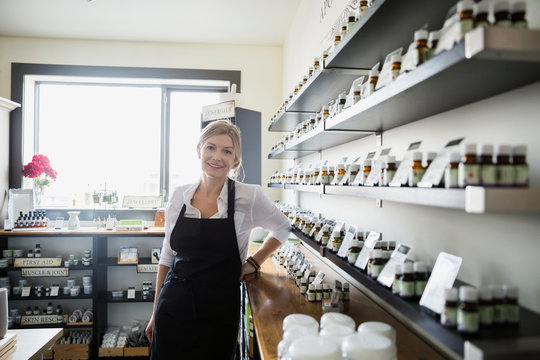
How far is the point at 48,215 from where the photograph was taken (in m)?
4.55

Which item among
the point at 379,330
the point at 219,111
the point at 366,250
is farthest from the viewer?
the point at 219,111

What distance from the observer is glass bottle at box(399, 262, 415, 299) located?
1.07 metres

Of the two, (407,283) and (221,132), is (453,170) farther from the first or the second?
(221,132)

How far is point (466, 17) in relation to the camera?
829 mm

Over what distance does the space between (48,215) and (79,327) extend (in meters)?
1.45

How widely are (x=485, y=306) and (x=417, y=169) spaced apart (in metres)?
0.39

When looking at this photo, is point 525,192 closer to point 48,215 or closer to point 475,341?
point 475,341

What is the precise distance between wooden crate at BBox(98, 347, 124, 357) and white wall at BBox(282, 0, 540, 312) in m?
3.34

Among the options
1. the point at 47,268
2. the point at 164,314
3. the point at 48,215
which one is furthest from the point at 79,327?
the point at 164,314

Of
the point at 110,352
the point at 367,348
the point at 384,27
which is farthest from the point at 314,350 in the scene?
the point at 110,352

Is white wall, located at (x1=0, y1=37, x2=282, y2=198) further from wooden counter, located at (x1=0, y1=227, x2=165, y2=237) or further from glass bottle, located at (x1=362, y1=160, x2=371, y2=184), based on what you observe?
glass bottle, located at (x1=362, y1=160, x2=371, y2=184)

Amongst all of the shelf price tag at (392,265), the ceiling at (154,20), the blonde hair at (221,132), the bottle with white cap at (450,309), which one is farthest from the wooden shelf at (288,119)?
the bottle with white cap at (450,309)

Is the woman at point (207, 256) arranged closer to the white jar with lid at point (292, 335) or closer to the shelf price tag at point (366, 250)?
the shelf price tag at point (366, 250)

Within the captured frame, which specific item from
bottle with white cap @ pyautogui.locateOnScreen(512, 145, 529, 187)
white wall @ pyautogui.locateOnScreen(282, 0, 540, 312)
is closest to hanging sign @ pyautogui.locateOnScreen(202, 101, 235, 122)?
white wall @ pyautogui.locateOnScreen(282, 0, 540, 312)
